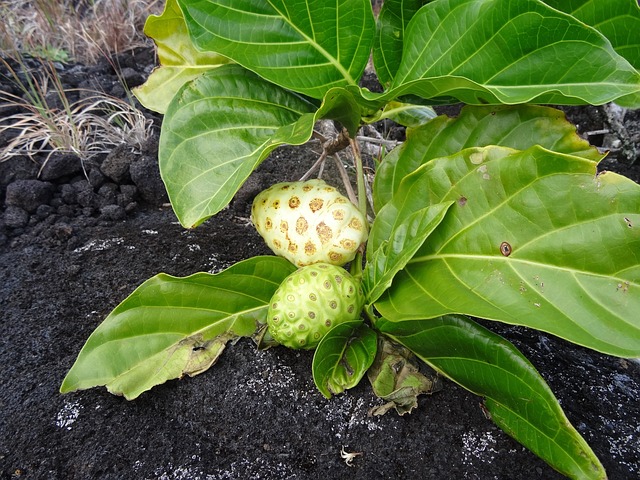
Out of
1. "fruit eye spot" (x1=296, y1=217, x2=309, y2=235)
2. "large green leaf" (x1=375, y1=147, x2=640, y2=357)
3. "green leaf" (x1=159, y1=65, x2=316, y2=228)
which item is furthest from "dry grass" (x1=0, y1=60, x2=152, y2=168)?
"large green leaf" (x1=375, y1=147, x2=640, y2=357)

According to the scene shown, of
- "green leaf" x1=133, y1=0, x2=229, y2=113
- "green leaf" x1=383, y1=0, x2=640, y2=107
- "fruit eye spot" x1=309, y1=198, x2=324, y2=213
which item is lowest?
"fruit eye spot" x1=309, y1=198, x2=324, y2=213

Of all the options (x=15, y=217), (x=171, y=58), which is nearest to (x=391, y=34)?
(x=171, y=58)

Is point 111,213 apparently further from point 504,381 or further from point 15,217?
point 504,381

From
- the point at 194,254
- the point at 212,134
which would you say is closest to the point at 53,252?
the point at 194,254

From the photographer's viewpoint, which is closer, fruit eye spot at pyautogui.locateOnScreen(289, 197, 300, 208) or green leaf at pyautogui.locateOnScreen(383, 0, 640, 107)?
green leaf at pyautogui.locateOnScreen(383, 0, 640, 107)

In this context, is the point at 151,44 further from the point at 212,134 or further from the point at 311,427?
the point at 311,427

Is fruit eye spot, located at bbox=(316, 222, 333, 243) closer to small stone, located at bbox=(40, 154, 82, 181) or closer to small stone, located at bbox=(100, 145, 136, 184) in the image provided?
small stone, located at bbox=(100, 145, 136, 184)

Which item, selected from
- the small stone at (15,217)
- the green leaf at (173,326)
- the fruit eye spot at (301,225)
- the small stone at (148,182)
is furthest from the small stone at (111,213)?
the fruit eye spot at (301,225)
